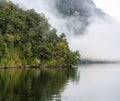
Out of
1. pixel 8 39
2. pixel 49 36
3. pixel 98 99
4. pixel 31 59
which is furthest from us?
pixel 49 36

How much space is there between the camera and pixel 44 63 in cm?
14038

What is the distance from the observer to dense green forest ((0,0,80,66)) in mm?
129250

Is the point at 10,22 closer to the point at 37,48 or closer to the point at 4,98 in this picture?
the point at 37,48

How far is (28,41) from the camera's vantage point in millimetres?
139750

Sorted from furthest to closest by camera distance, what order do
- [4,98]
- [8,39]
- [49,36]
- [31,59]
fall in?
1. [49,36]
2. [31,59]
3. [8,39]
4. [4,98]

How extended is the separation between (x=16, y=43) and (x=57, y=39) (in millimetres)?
22365

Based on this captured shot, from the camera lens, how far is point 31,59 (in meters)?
137

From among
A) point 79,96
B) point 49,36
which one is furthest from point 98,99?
point 49,36

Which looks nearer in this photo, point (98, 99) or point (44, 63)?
point (98, 99)

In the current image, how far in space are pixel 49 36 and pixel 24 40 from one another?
13.5 meters

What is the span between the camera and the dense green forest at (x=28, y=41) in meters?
129

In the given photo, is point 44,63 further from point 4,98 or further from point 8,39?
point 4,98

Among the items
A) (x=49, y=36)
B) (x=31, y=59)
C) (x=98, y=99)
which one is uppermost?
(x=49, y=36)

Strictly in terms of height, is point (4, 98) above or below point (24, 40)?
below
